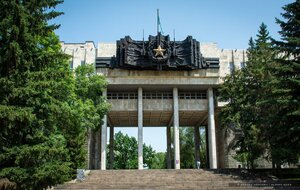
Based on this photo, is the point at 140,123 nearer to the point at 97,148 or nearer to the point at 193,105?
the point at 193,105

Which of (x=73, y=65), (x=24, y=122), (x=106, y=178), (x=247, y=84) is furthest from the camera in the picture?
(x=73, y=65)

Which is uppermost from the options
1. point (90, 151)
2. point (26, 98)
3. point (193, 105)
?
point (193, 105)

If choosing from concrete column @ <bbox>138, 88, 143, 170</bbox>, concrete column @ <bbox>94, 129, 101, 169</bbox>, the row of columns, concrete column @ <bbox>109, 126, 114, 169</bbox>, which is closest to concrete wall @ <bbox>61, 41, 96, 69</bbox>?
the row of columns

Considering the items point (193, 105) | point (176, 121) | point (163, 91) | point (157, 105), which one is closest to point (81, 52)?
point (163, 91)

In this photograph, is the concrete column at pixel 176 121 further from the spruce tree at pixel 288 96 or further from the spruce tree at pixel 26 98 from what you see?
the spruce tree at pixel 26 98

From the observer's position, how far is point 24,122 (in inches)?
525

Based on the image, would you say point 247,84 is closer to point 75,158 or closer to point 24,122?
point 75,158

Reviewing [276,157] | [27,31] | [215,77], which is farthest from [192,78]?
[27,31]

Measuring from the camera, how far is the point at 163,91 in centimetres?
3650

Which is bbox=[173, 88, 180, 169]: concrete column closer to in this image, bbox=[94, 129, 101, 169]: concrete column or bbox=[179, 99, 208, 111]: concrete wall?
bbox=[179, 99, 208, 111]: concrete wall

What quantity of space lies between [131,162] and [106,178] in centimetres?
4185

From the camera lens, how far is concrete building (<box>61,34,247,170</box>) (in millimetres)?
34375

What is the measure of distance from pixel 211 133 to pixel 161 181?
43.9ft

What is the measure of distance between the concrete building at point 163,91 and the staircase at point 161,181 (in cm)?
693
